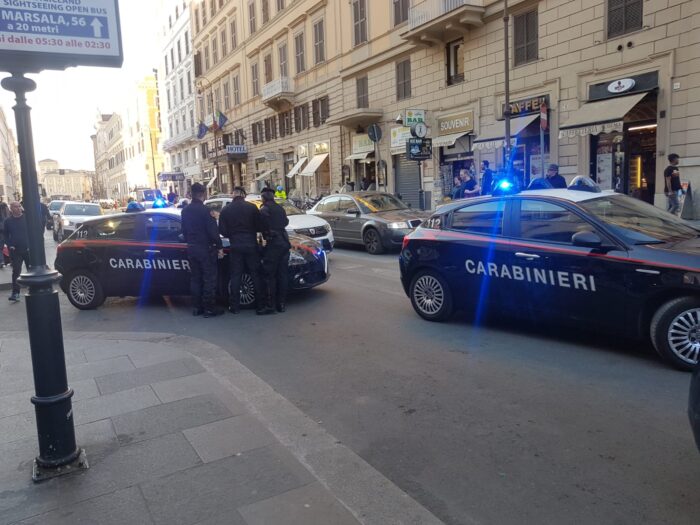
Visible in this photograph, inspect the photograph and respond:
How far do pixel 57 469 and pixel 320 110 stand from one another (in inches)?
1180

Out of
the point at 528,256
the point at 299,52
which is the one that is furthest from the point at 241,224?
the point at 299,52

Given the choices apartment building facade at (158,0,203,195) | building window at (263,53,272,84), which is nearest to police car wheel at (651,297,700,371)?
building window at (263,53,272,84)

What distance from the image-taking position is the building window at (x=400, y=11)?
2388 cm

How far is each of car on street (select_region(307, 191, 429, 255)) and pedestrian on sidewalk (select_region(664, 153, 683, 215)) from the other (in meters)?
6.05

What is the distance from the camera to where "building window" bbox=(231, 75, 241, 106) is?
43.7 metres

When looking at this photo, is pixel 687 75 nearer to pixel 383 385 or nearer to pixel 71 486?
pixel 383 385

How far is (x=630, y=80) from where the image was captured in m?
15.3

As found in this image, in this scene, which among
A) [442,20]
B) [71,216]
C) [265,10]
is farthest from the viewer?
[265,10]

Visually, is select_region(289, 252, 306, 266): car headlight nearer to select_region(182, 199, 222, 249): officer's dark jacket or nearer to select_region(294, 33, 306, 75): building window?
select_region(182, 199, 222, 249): officer's dark jacket

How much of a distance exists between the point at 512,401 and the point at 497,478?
1.19 m

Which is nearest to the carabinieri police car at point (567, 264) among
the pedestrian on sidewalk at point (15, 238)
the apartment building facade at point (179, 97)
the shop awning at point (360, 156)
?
the pedestrian on sidewalk at point (15, 238)

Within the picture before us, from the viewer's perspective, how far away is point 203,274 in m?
7.60

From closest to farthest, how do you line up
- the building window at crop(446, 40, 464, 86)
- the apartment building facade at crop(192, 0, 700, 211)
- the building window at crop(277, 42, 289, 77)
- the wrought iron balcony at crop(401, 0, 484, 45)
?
1. the apartment building facade at crop(192, 0, 700, 211)
2. the wrought iron balcony at crop(401, 0, 484, 45)
3. the building window at crop(446, 40, 464, 86)
4. the building window at crop(277, 42, 289, 77)

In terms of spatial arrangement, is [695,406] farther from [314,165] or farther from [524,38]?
[314,165]
